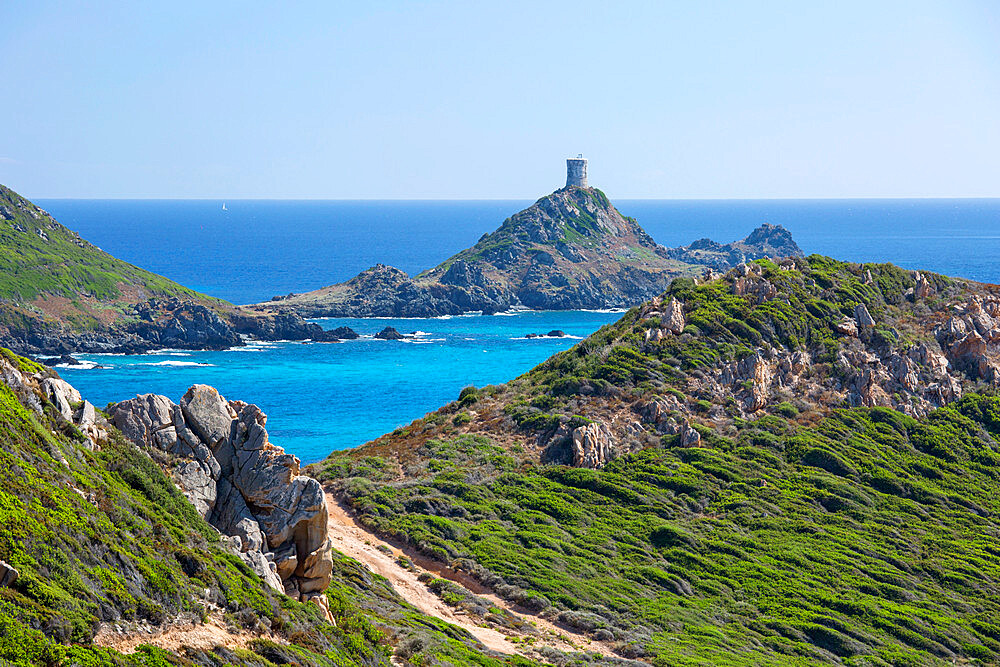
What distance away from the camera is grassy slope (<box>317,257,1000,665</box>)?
33.5 metres

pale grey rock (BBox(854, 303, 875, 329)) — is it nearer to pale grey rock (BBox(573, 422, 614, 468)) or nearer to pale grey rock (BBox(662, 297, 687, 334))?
pale grey rock (BBox(662, 297, 687, 334))

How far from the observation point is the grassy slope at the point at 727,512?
3350 centimetres

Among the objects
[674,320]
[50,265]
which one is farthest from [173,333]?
[674,320]

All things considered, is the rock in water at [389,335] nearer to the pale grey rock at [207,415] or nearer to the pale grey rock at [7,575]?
the pale grey rock at [207,415]

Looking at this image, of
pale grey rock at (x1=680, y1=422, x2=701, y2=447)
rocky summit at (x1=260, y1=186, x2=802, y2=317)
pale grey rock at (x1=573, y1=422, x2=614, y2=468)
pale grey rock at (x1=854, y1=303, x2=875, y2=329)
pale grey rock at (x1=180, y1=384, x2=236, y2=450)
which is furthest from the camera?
rocky summit at (x1=260, y1=186, x2=802, y2=317)

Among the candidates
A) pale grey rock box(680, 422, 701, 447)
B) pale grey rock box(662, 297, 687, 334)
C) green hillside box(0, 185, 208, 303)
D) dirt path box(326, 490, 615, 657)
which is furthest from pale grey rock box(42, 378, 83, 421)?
green hillside box(0, 185, 208, 303)

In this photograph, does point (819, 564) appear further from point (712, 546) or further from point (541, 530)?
point (541, 530)

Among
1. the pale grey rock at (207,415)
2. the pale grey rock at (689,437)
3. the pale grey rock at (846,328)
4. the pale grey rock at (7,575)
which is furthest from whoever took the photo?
the pale grey rock at (846,328)

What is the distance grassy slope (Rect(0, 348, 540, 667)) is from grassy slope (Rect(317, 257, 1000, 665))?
1059cm

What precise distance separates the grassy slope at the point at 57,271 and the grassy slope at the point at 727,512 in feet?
298

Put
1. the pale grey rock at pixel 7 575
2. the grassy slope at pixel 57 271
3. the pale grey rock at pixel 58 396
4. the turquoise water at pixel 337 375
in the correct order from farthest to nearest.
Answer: the grassy slope at pixel 57 271, the turquoise water at pixel 337 375, the pale grey rock at pixel 58 396, the pale grey rock at pixel 7 575

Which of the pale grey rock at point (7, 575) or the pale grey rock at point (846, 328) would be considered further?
the pale grey rock at point (846, 328)

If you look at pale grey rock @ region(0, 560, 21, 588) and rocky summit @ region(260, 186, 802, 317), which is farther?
rocky summit @ region(260, 186, 802, 317)

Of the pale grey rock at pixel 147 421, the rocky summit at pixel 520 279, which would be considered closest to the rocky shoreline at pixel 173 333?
the rocky summit at pixel 520 279
